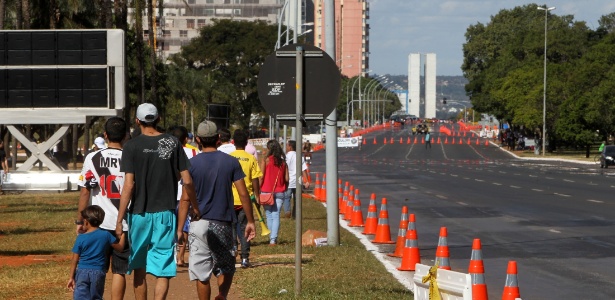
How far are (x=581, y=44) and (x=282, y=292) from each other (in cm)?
9410

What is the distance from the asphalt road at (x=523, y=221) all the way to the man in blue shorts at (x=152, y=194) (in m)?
4.68

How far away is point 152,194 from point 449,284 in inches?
97.3

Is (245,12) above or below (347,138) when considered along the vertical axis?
above

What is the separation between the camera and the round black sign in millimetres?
12258

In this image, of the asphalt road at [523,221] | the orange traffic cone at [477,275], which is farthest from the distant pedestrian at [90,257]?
the asphalt road at [523,221]

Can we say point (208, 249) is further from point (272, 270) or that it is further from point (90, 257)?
point (272, 270)

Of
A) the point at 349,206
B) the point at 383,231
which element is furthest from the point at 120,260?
the point at 349,206

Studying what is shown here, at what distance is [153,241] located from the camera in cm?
970

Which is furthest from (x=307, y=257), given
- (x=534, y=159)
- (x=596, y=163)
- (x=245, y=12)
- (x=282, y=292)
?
(x=245, y=12)

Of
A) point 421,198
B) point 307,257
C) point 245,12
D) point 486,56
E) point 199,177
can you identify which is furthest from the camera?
point 245,12

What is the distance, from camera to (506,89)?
102375 millimetres

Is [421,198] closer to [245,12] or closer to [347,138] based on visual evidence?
[347,138]

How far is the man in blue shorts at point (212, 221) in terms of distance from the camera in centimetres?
1026

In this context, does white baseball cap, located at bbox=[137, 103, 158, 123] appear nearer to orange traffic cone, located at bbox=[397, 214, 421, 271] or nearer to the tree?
orange traffic cone, located at bbox=[397, 214, 421, 271]
